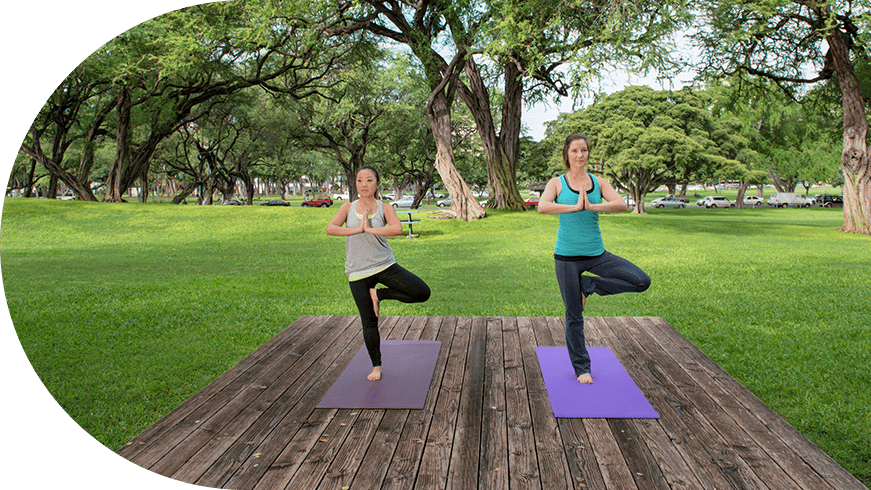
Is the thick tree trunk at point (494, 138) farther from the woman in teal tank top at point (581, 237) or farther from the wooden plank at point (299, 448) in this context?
the wooden plank at point (299, 448)

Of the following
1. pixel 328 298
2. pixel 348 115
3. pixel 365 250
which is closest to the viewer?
pixel 365 250

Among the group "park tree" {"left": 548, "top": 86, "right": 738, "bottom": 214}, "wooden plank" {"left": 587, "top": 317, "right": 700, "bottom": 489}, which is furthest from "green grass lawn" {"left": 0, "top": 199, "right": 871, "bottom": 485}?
"park tree" {"left": 548, "top": 86, "right": 738, "bottom": 214}

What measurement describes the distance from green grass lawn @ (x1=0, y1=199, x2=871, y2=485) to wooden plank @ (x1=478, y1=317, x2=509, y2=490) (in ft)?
6.63

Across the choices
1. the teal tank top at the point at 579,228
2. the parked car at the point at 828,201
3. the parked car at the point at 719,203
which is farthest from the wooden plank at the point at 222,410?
the parked car at the point at 828,201

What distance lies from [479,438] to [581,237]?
64.1 inches

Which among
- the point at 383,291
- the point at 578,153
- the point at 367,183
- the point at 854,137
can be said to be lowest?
the point at 383,291

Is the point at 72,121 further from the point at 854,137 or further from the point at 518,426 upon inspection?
the point at 854,137

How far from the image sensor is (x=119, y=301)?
7.63 m

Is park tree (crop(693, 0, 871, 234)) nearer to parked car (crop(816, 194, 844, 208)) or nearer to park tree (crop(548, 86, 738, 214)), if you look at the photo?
park tree (crop(548, 86, 738, 214))

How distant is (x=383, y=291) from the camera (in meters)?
4.12

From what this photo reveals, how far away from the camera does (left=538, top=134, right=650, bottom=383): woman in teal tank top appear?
151 inches

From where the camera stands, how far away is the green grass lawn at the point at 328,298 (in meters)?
4.34

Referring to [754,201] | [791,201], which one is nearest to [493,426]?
[791,201]

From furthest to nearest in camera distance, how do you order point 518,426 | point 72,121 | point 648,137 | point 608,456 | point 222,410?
1. point 648,137
2. point 72,121
3. point 222,410
4. point 518,426
5. point 608,456
